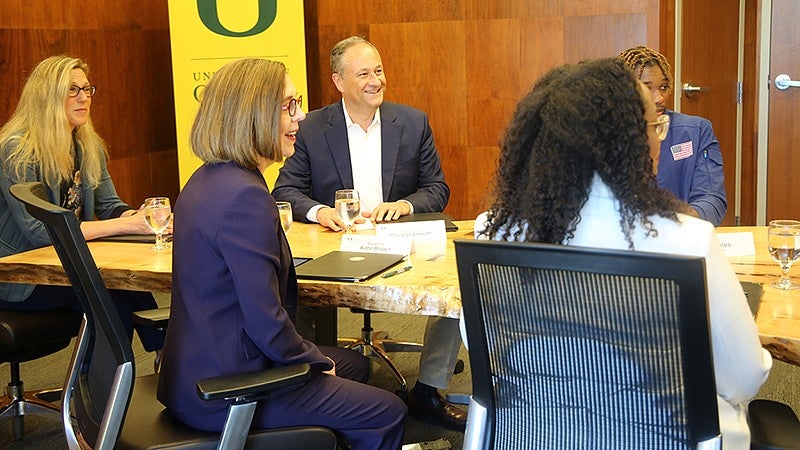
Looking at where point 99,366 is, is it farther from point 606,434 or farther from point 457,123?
point 457,123

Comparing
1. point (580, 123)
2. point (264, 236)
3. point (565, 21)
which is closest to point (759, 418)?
point (580, 123)

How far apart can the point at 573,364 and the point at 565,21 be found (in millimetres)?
4100

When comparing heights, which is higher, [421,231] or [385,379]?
[421,231]

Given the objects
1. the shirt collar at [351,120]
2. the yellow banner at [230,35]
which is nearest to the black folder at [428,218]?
the shirt collar at [351,120]

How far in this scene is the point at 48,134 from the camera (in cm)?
327

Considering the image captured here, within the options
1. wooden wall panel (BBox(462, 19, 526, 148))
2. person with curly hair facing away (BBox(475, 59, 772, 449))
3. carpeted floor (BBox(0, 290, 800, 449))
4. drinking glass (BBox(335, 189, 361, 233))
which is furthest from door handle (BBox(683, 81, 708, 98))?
person with curly hair facing away (BBox(475, 59, 772, 449))

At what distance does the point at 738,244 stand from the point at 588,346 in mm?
1264

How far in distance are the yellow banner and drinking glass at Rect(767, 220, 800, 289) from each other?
11.6 ft

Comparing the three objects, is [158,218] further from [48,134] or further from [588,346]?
[588,346]

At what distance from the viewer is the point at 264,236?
2057mm

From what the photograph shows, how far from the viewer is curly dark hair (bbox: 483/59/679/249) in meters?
1.61

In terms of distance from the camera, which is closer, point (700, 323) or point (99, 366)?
point (700, 323)

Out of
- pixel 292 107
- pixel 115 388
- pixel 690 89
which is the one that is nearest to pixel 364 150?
pixel 292 107

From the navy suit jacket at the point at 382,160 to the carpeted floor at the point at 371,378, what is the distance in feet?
2.42
